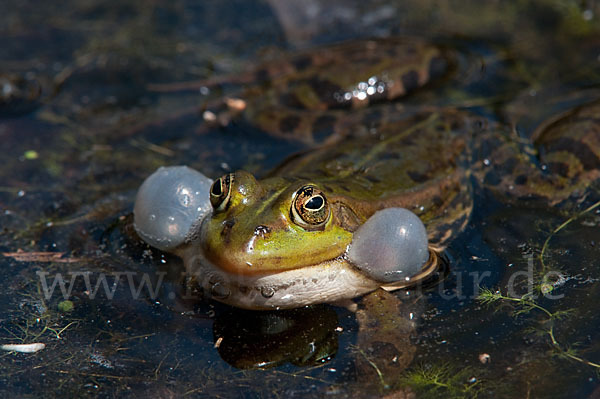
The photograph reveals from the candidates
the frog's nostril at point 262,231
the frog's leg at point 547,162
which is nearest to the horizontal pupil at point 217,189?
the frog's nostril at point 262,231

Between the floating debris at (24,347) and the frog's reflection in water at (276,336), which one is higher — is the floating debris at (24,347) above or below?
above

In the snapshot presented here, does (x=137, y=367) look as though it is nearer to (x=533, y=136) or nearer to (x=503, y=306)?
(x=503, y=306)

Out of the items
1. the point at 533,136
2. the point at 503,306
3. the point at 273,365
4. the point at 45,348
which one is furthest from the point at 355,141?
the point at 45,348

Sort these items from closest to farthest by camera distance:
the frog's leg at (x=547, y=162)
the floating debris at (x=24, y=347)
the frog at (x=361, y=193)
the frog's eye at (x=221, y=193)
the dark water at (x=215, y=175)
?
1. the dark water at (x=215, y=175)
2. the floating debris at (x=24, y=347)
3. the frog at (x=361, y=193)
4. the frog's eye at (x=221, y=193)
5. the frog's leg at (x=547, y=162)

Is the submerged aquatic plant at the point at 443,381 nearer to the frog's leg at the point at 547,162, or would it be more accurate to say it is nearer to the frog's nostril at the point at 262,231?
the frog's nostril at the point at 262,231

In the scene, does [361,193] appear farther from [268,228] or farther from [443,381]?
[443,381]

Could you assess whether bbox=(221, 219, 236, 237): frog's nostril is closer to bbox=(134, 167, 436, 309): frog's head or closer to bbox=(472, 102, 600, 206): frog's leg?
bbox=(134, 167, 436, 309): frog's head
